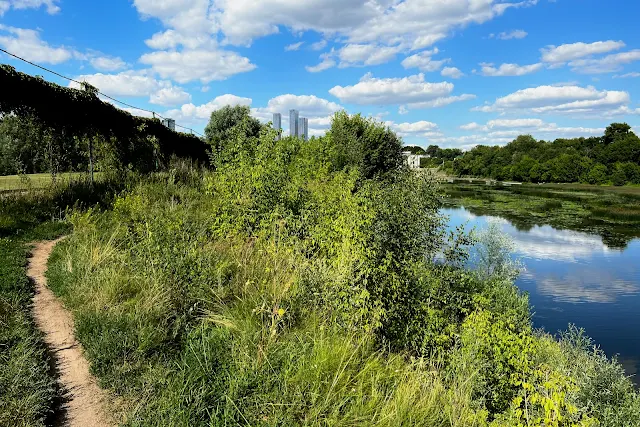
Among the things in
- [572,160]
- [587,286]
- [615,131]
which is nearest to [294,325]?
[587,286]

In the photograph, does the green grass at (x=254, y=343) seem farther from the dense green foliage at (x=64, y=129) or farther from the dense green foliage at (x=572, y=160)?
the dense green foliage at (x=572, y=160)

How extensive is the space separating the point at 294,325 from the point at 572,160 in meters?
84.2

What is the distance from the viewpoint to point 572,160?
74.6 m

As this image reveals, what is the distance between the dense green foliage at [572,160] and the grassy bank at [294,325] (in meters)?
73.0

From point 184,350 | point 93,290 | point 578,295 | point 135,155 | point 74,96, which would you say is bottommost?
point 578,295

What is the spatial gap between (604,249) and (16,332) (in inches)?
1017

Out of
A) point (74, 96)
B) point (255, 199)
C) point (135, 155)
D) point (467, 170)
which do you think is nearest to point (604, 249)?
point (255, 199)

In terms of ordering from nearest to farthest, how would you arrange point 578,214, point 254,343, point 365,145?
point 254,343 → point 365,145 → point 578,214

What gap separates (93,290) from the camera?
5.21 metres

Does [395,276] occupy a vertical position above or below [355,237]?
below

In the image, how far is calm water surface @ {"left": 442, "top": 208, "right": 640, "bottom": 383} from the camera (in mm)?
12508

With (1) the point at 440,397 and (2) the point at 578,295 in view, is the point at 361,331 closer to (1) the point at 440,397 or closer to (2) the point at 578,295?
(1) the point at 440,397

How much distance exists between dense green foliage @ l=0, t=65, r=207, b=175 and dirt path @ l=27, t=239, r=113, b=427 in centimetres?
644

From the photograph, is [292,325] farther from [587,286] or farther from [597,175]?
[597,175]
